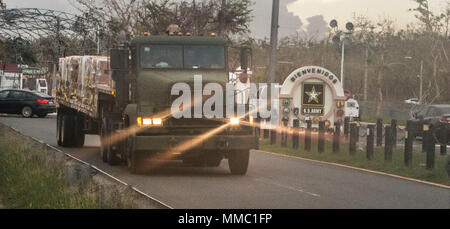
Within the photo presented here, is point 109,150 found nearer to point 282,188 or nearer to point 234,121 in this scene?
point 234,121

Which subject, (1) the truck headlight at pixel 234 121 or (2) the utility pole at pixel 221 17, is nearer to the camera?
(1) the truck headlight at pixel 234 121

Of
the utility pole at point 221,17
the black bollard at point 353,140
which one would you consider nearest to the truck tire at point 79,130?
the black bollard at point 353,140

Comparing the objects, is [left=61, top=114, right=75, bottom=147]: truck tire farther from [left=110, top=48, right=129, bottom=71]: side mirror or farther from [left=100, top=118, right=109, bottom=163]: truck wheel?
[left=110, top=48, right=129, bottom=71]: side mirror

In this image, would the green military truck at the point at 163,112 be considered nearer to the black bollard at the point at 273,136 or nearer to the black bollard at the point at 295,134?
the black bollard at the point at 295,134

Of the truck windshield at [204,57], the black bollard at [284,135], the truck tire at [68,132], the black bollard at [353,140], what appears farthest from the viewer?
the black bollard at [284,135]

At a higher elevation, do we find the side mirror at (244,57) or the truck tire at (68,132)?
the side mirror at (244,57)

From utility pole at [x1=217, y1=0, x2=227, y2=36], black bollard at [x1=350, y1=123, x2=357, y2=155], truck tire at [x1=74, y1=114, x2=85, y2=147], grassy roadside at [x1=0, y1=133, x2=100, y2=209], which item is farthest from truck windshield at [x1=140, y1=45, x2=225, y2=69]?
utility pole at [x1=217, y1=0, x2=227, y2=36]

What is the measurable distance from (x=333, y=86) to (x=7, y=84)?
67606mm

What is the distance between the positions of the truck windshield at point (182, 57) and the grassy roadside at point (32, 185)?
3.03 m

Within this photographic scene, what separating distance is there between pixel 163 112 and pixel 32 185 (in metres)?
3.62

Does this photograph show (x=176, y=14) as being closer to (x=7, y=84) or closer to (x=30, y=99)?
(x=30, y=99)

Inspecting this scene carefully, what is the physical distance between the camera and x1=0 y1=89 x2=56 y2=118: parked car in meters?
46.8

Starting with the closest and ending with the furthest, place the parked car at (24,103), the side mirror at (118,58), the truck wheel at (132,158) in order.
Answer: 1. the truck wheel at (132,158)
2. the side mirror at (118,58)
3. the parked car at (24,103)

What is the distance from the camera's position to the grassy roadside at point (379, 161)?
1739 cm
